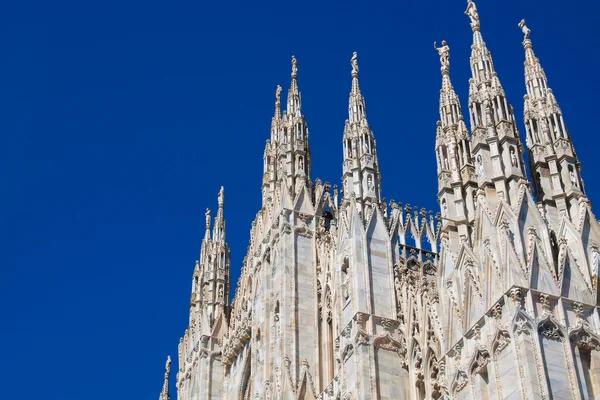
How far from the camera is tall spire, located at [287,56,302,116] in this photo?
40250 millimetres

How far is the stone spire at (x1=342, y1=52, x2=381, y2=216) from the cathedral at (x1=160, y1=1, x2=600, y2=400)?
0.19ft

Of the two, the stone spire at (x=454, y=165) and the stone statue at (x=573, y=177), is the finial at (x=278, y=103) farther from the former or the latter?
the stone statue at (x=573, y=177)

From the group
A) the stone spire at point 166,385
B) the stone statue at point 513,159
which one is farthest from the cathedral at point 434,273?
the stone spire at point 166,385

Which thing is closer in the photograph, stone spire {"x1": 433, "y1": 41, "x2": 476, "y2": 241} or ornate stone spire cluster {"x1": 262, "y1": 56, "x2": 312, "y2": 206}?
stone spire {"x1": 433, "y1": 41, "x2": 476, "y2": 241}

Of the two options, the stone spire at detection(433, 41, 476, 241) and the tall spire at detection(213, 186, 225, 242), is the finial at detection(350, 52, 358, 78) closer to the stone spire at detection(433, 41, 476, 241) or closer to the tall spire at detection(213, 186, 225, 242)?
the stone spire at detection(433, 41, 476, 241)

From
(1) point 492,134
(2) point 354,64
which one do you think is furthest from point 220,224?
(1) point 492,134

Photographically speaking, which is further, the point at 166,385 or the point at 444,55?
the point at 166,385

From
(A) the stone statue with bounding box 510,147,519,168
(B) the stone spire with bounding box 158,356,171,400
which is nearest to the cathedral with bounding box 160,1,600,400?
(A) the stone statue with bounding box 510,147,519,168

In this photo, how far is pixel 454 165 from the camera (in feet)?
84.4

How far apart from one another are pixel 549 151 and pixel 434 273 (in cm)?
728

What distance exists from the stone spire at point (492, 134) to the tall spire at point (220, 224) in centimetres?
2310

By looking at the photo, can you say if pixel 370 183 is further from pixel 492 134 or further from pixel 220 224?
pixel 220 224

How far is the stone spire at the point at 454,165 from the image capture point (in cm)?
2470

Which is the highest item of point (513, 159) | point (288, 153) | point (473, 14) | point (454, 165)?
point (288, 153)
